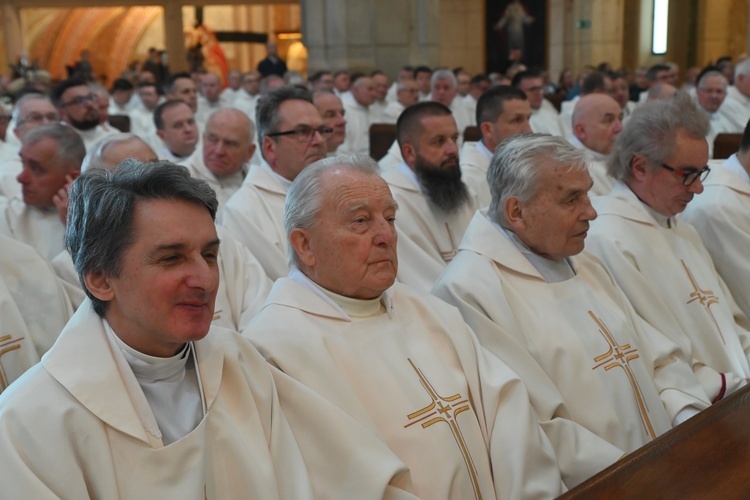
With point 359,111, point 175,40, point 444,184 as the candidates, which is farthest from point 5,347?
point 175,40

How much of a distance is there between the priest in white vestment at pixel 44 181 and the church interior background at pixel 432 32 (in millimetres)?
14349

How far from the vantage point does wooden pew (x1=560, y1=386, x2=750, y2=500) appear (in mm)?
2271

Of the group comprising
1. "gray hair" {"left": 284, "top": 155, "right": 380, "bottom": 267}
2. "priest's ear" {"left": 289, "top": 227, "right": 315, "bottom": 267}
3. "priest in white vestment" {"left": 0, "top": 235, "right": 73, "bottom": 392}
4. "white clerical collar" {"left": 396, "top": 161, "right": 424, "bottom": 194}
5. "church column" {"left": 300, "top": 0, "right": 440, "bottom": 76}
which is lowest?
"priest in white vestment" {"left": 0, "top": 235, "right": 73, "bottom": 392}

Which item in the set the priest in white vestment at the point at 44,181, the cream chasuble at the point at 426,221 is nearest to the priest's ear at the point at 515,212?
the cream chasuble at the point at 426,221

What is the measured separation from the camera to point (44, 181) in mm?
4617

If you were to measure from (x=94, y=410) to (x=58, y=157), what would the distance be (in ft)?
8.49

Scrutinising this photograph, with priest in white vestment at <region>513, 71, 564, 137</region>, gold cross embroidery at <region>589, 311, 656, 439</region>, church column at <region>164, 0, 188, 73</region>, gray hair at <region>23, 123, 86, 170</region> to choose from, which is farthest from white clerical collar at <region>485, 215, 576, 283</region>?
church column at <region>164, 0, 188, 73</region>

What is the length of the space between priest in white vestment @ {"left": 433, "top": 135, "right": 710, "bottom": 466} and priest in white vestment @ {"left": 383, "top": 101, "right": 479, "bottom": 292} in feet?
5.92

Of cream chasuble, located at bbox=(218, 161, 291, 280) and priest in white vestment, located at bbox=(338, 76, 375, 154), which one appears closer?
cream chasuble, located at bbox=(218, 161, 291, 280)

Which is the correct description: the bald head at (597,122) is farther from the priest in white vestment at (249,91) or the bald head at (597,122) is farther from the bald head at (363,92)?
the priest in white vestment at (249,91)

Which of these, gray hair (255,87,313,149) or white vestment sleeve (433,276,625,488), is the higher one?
gray hair (255,87,313,149)

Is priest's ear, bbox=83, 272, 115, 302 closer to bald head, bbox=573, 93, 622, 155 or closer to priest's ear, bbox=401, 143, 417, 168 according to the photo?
priest's ear, bbox=401, 143, 417, 168

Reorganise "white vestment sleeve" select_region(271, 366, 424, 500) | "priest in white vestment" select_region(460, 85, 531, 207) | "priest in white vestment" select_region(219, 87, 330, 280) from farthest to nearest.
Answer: "priest in white vestment" select_region(460, 85, 531, 207) → "priest in white vestment" select_region(219, 87, 330, 280) → "white vestment sleeve" select_region(271, 366, 424, 500)

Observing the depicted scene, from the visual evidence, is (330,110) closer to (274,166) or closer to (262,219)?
(274,166)
